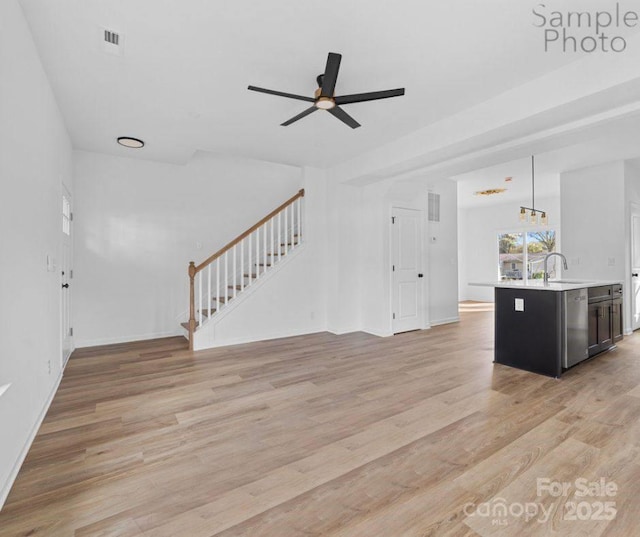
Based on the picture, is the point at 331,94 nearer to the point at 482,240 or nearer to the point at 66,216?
the point at 66,216

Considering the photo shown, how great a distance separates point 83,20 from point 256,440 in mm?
3122

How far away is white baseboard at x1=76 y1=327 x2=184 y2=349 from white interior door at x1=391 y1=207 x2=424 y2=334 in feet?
12.1

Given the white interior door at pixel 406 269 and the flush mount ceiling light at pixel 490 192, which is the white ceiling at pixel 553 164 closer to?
the flush mount ceiling light at pixel 490 192

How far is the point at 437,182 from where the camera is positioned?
672 cm

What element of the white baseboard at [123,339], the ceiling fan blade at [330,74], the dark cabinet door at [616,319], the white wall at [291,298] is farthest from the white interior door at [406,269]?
the white baseboard at [123,339]

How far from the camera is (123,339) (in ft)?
17.3

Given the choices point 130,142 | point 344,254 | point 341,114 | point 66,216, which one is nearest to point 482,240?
point 344,254

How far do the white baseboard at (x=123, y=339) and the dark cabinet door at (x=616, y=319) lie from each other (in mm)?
6373

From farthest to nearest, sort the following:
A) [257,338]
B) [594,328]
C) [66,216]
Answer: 1. [257,338]
2. [66,216]
3. [594,328]

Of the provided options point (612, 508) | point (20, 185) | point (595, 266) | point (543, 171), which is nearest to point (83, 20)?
point (20, 185)

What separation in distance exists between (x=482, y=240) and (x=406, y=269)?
18.2 ft

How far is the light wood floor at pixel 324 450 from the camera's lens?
164cm

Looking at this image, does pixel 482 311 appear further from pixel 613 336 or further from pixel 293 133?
pixel 293 133

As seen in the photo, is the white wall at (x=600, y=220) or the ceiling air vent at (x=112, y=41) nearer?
the ceiling air vent at (x=112, y=41)
